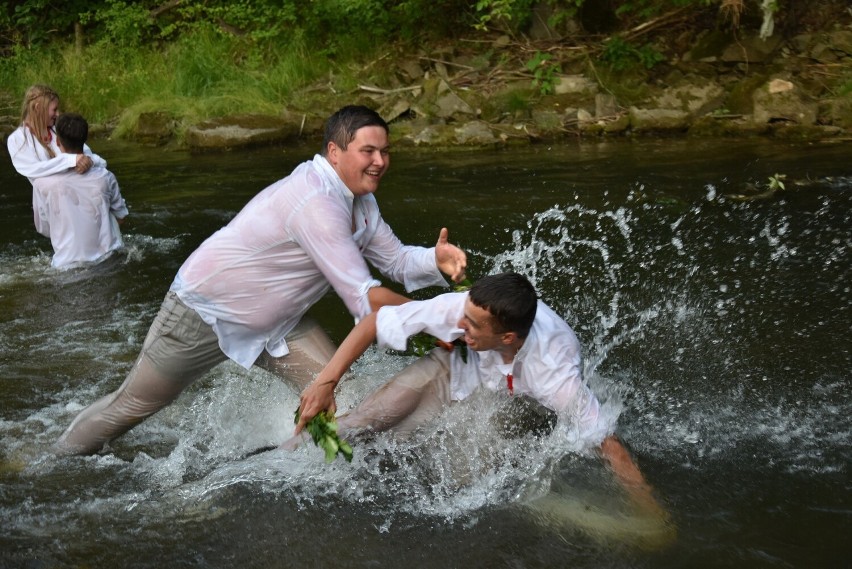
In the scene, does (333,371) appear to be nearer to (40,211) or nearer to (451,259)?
(451,259)

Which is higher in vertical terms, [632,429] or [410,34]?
[410,34]

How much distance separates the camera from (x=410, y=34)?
55.0 ft

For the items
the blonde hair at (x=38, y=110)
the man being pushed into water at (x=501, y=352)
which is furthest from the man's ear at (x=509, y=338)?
the blonde hair at (x=38, y=110)

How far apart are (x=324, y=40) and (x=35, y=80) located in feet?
19.6

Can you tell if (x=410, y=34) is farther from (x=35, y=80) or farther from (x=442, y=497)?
(x=442, y=497)

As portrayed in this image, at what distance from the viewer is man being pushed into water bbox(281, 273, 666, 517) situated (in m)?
4.41

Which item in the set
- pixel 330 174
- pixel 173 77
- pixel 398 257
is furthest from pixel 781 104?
pixel 330 174

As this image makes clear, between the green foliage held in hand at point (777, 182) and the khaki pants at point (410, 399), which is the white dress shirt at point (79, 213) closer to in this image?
the khaki pants at point (410, 399)

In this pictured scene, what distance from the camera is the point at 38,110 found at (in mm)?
8320

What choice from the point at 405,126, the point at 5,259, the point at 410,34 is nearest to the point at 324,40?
the point at 410,34

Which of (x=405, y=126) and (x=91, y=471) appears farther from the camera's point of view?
(x=405, y=126)

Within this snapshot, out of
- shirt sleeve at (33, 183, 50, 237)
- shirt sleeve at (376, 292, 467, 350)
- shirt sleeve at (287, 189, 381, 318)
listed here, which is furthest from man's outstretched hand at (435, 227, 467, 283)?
shirt sleeve at (33, 183, 50, 237)

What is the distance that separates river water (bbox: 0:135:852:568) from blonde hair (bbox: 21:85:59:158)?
1.32 meters

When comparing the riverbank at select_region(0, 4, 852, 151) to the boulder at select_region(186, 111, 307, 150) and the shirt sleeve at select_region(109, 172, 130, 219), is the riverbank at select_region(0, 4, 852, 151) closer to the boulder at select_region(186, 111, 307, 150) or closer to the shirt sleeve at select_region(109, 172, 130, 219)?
the boulder at select_region(186, 111, 307, 150)
